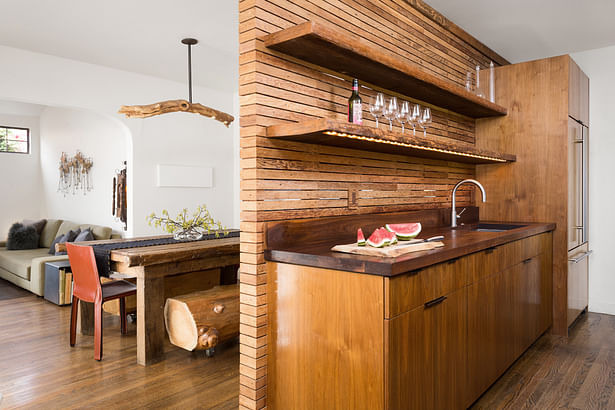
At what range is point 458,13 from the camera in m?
3.68

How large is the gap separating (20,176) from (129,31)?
17.7 feet

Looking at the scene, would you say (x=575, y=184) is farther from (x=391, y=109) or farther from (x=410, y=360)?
(x=410, y=360)

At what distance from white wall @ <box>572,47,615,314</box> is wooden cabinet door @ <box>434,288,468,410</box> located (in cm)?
314

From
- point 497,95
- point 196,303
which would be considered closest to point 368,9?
point 497,95

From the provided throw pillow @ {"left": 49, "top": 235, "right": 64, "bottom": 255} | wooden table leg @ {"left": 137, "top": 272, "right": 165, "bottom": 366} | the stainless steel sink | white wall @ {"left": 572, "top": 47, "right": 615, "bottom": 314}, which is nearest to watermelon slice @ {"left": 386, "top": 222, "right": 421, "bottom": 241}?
the stainless steel sink

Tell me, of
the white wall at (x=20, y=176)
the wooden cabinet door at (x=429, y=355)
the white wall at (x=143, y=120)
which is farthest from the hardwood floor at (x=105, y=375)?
the white wall at (x=20, y=176)

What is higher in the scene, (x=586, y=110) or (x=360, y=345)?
(x=586, y=110)

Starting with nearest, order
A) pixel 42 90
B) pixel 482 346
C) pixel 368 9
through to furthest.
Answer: pixel 482 346, pixel 368 9, pixel 42 90

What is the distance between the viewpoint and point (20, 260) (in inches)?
228

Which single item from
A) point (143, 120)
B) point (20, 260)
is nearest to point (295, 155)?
point (143, 120)

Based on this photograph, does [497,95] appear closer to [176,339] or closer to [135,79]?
[176,339]

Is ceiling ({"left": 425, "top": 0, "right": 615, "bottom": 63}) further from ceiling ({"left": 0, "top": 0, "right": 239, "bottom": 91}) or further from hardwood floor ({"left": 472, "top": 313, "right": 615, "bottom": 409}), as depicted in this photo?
hardwood floor ({"left": 472, "top": 313, "right": 615, "bottom": 409})

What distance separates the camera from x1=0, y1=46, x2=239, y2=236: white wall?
472cm

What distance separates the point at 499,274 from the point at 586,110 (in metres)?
2.61
